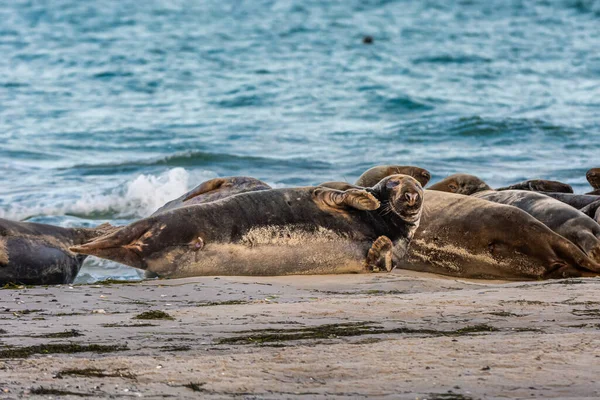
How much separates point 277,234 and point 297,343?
2.51m

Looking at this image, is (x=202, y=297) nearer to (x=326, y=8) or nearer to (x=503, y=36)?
(x=503, y=36)

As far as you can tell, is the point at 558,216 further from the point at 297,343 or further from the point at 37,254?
the point at 297,343

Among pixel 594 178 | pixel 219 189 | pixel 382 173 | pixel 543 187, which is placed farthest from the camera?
pixel 594 178

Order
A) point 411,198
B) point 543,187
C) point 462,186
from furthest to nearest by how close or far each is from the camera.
A: point 543,187
point 462,186
point 411,198

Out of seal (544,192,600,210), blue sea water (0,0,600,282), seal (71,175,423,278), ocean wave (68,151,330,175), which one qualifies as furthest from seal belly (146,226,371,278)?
ocean wave (68,151,330,175)

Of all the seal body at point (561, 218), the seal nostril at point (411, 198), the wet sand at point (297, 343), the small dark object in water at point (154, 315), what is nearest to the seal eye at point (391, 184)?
the seal nostril at point (411, 198)

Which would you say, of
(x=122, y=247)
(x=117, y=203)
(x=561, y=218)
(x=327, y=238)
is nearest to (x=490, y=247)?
(x=561, y=218)

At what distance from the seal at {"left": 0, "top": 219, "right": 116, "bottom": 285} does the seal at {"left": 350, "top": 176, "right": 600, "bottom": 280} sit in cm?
205

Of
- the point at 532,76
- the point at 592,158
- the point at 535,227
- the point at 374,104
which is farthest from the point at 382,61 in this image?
the point at 535,227

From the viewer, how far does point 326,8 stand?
38594 millimetres

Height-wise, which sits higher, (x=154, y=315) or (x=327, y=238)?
(x=154, y=315)

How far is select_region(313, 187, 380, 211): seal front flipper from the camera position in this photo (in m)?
6.54

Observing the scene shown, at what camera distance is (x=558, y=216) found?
7.22m

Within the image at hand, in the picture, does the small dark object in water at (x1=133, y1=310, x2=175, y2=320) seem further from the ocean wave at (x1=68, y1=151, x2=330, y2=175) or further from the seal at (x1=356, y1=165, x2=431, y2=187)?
the ocean wave at (x1=68, y1=151, x2=330, y2=175)
